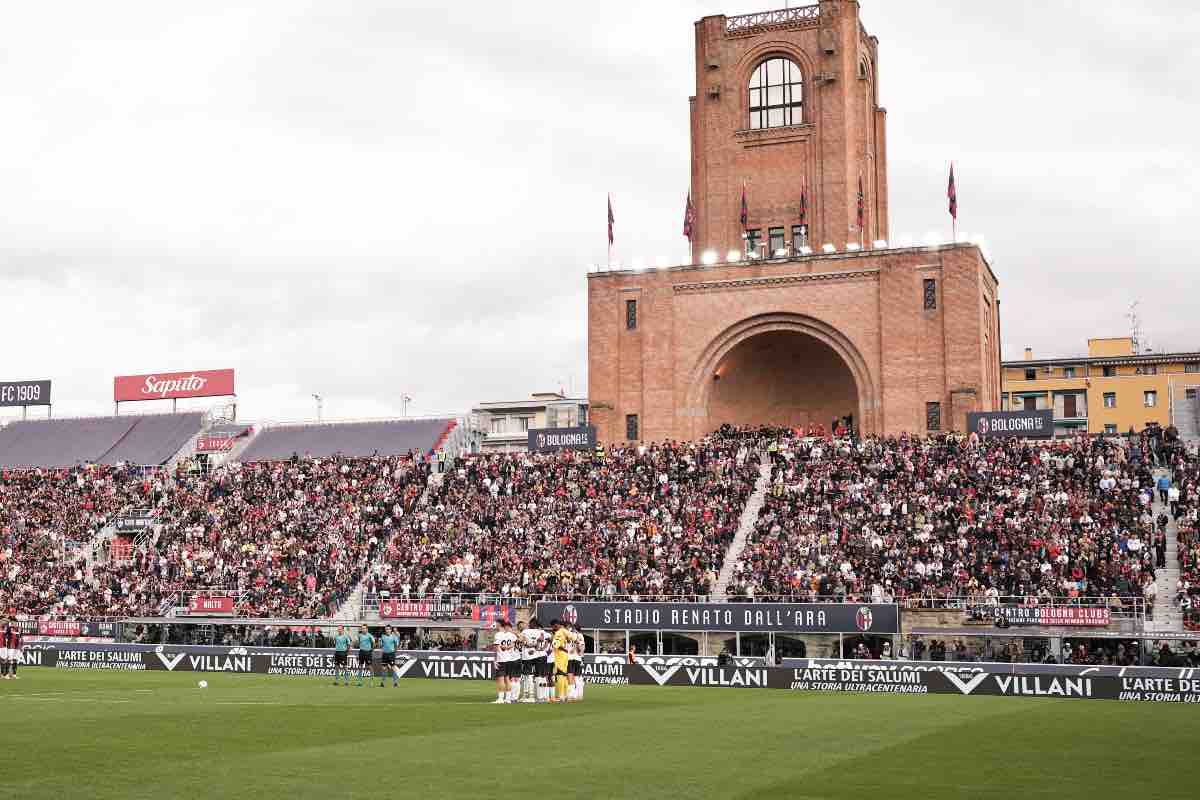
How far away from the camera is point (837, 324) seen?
65.5 meters

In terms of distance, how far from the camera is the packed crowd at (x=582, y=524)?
173 ft

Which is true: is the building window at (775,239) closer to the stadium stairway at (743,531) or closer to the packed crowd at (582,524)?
the packed crowd at (582,524)

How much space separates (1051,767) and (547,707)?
1243cm

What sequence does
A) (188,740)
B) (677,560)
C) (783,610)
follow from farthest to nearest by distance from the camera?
(677,560), (783,610), (188,740)

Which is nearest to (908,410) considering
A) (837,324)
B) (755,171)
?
(837,324)

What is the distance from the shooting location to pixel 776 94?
234 ft

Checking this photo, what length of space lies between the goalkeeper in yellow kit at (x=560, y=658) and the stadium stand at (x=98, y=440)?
5356 cm

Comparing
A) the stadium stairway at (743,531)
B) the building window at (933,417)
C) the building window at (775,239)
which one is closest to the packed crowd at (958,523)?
the stadium stairway at (743,531)

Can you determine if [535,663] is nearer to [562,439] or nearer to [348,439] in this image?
[562,439]

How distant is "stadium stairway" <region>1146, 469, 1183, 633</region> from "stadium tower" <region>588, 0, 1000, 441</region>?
568 inches

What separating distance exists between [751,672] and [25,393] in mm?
64292

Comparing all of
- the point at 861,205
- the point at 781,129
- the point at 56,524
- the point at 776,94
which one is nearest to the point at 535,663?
the point at 861,205

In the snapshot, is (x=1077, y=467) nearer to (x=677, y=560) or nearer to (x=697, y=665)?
(x=677, y=560)

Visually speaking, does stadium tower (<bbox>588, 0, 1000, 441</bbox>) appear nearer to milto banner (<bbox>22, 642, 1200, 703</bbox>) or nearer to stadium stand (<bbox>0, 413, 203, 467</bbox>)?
milto banner (<bbox>22, 642, 1200, 703</bbox>)
